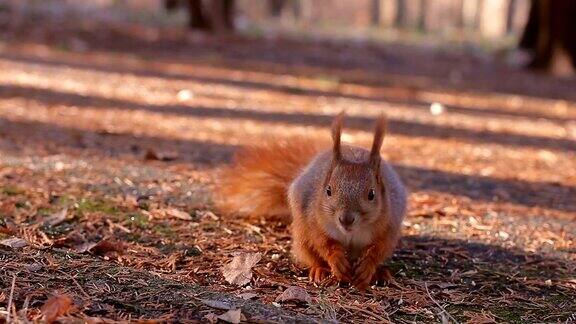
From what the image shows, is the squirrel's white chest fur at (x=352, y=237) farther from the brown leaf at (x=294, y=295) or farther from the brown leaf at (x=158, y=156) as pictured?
the brown leaf at (x=158, y=156)

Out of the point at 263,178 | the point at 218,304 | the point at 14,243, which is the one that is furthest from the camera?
the point at 263,178

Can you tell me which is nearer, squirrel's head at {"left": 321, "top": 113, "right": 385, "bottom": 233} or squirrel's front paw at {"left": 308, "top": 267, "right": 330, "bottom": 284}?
squirrel's head at {"left": 321, "top": 113, "right": 385, "bottom": 233}

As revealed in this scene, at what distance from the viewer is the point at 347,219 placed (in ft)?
8.75

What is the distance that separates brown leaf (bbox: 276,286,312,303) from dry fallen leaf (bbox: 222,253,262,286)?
177 mm

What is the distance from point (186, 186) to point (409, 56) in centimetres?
1197

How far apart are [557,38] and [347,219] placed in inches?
443

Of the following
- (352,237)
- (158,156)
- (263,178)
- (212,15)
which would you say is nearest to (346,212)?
(352,237)

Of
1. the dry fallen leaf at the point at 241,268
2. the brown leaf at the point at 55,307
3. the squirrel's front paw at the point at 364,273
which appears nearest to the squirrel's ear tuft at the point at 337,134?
the squirrel's front paw at the point at 364,273

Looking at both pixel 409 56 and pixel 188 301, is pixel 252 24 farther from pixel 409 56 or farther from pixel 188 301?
pixel 188 301

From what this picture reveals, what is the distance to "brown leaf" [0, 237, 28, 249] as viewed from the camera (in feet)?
9.38

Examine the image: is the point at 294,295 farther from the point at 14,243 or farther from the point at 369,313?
the point at 14,243

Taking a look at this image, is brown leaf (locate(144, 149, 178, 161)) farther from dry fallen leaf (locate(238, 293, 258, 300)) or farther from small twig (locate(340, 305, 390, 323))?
small twig (locate(340, 305, 390, 323))

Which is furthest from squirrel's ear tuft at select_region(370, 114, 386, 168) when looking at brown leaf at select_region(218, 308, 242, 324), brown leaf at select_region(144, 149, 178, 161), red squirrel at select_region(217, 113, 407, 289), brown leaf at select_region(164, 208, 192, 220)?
brown leaf at select_region(144, 149, 178, 161)

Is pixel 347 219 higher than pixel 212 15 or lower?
higher
